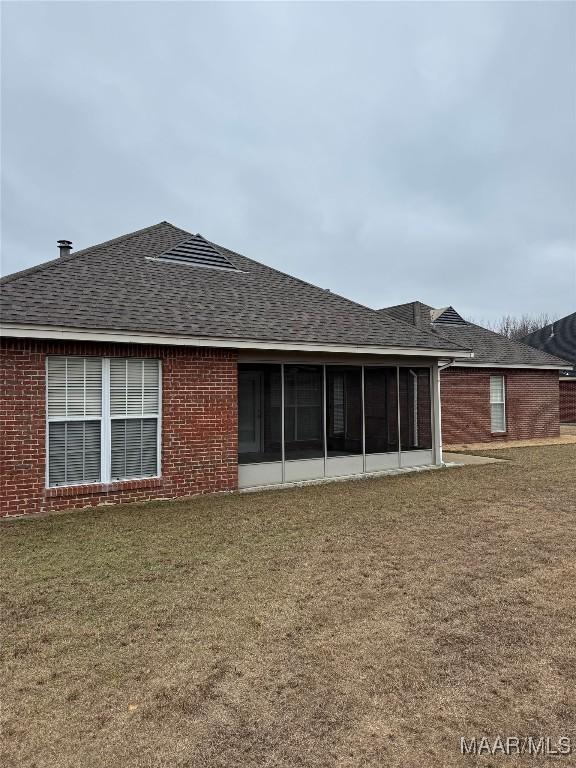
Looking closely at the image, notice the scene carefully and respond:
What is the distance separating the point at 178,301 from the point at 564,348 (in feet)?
90.1

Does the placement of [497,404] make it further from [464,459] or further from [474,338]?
[464,459]

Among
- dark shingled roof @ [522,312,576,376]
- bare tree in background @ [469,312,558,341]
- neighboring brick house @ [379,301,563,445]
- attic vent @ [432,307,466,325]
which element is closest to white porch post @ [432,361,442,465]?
neighboring brick house @ [379,301,563,445]

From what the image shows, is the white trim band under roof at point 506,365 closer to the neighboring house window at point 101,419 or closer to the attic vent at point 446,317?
the attic vent at point 446,317

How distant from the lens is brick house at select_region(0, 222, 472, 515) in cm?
728

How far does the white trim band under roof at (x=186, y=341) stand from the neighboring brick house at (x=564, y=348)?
17.0m

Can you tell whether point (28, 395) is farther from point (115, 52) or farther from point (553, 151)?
point (553, 151)

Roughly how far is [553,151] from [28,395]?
21.9 metres

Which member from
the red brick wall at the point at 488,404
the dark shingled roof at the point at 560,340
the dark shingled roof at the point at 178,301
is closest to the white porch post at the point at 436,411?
the dark shingled roof at the point at 178,301

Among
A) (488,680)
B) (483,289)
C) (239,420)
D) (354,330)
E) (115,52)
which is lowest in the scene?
(488,680)

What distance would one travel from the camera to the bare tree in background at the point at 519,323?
67812 millimetres

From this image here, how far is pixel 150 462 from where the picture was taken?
8180 mm

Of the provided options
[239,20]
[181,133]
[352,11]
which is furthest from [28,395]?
[181,133]

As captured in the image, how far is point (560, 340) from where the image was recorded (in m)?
30.5

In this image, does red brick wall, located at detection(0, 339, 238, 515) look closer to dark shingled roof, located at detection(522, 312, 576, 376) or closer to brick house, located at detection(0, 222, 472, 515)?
brick house, located at detection(0, 222, 472, 515)
